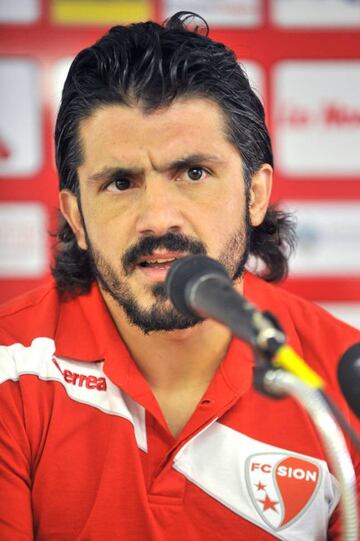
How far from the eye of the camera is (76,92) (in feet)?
4.57

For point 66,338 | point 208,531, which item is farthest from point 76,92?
point 208,531

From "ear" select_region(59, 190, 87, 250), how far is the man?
0.06 metres

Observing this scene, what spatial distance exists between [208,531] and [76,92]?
78cm

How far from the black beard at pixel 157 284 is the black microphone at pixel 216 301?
14.6 inches

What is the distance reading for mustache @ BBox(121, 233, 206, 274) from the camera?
3.95ft

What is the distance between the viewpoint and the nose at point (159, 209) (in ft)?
3.96

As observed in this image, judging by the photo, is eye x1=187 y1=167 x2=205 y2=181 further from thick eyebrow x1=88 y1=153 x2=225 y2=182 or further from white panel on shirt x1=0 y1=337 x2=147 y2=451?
white panel on shirt x1=0 y1=337 x2=147 y2=451

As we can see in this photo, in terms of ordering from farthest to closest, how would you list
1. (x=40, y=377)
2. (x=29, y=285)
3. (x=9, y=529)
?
(x=29, y=285), (x=40, y=377), (x=9, y=529)

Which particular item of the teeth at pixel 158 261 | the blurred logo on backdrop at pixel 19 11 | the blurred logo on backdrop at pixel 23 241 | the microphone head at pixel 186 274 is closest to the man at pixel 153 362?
the teeth at pixel 158 261

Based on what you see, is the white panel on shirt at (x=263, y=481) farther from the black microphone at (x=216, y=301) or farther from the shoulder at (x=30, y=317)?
the black microphone at (x=216, y=301)

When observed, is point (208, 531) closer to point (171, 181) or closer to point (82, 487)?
point (82, 487)

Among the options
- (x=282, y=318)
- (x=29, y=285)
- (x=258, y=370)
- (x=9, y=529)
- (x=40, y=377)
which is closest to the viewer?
(x=258, y=370)

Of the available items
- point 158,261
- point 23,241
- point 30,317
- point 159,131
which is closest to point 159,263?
point 158,261

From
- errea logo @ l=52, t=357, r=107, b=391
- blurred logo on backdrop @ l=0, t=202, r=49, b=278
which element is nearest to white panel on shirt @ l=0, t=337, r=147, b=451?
errea logo @ l=52, t=357, r=107, b=391
